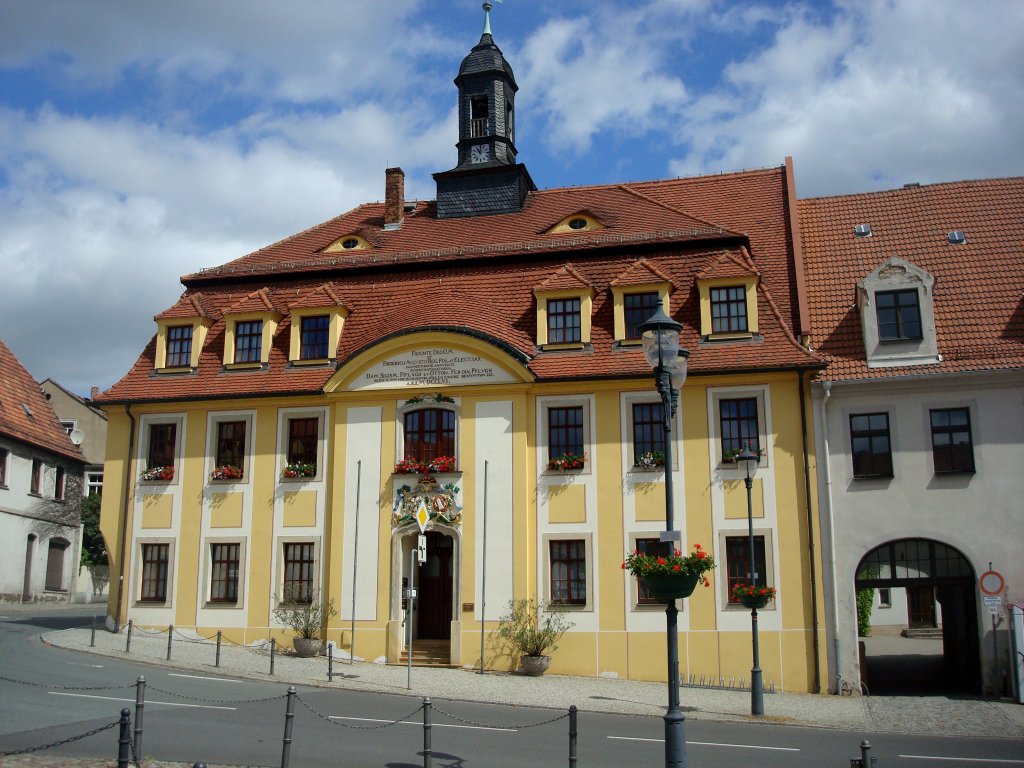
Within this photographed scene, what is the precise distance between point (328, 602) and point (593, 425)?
8.01 metres

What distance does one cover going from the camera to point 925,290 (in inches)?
1022

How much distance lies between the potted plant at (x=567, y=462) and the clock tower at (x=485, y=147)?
1012cm

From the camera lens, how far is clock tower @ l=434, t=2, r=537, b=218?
33.6 metres

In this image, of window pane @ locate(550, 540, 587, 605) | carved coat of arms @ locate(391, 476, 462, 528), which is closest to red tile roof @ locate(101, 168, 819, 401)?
carved coat of arms @ locate(391, 476, 462, 528)

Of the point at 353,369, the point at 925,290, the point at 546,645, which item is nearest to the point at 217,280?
the point at 353,369

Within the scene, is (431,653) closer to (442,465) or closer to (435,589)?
(435,589)

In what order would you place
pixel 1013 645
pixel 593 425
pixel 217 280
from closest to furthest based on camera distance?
pixel 1013 645 < pixel 593 425 < pixel 217 280

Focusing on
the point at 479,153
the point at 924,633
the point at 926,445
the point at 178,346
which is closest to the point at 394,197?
the point at 479,153

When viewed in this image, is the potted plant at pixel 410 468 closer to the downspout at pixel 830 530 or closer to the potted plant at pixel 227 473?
the potted plant at pixel 227 473

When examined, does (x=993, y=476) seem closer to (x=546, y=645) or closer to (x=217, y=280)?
(x=546, y=645)

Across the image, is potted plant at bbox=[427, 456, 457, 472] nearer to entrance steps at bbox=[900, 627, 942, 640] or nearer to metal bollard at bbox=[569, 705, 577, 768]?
metal bollard at bbox=[569, 705, 577, 768]

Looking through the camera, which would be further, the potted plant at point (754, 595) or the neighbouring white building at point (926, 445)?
the neighbouring white building at point (926, 445)

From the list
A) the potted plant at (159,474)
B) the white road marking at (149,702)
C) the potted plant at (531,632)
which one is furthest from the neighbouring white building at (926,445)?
the potted plant at (159,474)

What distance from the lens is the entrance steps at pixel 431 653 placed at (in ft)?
84.6
